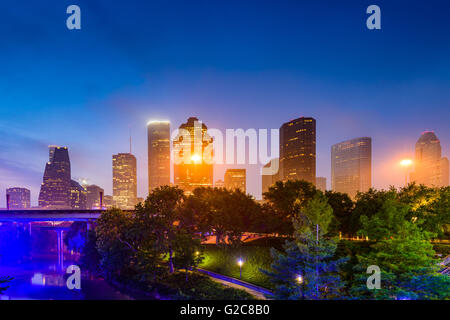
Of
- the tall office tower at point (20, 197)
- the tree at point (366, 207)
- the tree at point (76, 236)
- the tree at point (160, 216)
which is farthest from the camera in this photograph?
the tall office tower at point (20, 197)

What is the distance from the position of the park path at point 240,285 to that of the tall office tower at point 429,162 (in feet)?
169

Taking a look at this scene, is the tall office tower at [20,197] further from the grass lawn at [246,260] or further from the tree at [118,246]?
the grass lawn at [246,260]

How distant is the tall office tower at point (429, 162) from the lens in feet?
169

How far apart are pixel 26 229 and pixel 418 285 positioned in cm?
7211

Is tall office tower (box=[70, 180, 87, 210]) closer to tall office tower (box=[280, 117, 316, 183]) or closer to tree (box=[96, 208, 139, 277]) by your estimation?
tree (box=[96, 208, 139, 277])

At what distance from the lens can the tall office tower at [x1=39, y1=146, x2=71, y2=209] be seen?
123750 mm

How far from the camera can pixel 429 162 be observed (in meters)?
54.2

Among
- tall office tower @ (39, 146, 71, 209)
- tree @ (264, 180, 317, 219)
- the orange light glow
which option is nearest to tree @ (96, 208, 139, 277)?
tree @ (264, 180, 317, 219)

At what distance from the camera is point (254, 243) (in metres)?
32.4

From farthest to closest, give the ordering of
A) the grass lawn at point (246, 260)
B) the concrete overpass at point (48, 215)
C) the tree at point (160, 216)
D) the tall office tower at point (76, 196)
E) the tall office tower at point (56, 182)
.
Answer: the tall office tower at point (76, 196)
the tall office tower at point (56, 182)
the concrete overpass at point (48, 215)
the tree at point (160, 216)
the grass lawn at point (246, 260)

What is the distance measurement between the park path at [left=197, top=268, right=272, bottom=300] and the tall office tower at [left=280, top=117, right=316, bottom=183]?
15255 centimetres

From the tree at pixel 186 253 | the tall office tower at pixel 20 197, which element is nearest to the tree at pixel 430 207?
the tree at pixel 186 253
